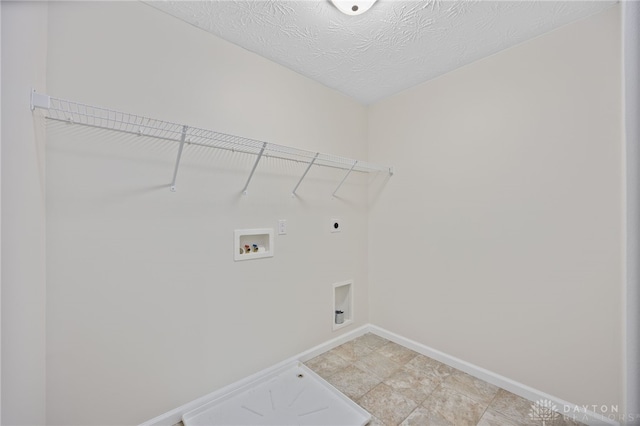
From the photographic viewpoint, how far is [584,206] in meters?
A: 1.52

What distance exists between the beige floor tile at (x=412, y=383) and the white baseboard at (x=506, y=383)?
261mm

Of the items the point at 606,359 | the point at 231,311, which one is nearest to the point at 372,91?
the point at 231,311

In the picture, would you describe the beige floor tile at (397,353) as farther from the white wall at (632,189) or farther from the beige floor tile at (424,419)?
the white wall at (632,189)

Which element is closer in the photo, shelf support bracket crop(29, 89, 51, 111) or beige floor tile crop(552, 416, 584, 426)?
shelf support bracket crop(29, 89, 51, 111)

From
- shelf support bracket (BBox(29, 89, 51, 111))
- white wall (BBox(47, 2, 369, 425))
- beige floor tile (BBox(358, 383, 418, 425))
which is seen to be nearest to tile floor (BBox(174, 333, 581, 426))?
beige floor tile (BBox(358, 383, 418, 425))

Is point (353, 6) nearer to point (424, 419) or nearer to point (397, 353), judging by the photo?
point (424, 419)

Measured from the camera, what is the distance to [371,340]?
2488 mm

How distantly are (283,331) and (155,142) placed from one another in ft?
5.19

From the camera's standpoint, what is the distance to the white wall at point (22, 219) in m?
0.84

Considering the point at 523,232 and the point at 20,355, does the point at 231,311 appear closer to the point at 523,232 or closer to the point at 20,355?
the point at 20,355

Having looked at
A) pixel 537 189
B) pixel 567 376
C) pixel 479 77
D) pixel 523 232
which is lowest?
pixel 567 376

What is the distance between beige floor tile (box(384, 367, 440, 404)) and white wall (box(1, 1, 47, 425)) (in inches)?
75.8

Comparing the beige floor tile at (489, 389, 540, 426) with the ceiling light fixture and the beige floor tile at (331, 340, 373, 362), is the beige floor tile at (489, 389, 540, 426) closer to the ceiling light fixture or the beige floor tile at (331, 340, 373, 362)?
the beige floor tile at (331, 340, 373, 362)

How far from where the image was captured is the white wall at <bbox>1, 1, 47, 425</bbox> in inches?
32.9
